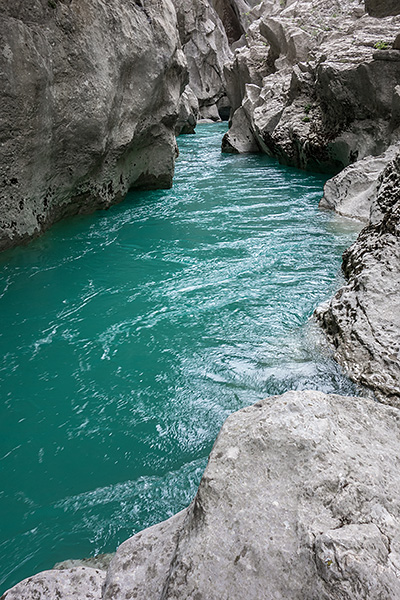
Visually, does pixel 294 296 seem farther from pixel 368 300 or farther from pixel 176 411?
pixel 176 411

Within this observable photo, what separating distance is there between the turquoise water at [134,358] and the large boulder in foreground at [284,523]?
959 millimetres

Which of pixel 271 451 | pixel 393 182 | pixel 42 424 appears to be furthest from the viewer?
pixel 393 182

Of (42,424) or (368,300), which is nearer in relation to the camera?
(42,424)

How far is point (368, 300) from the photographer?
3588 millimetres

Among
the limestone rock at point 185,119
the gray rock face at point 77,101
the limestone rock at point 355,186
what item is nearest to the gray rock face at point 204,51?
the limestone rock at point 185,119

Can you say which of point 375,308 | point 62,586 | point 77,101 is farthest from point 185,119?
point 62,586

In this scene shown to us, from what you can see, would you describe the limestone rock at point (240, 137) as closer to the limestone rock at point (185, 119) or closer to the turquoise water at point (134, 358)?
the limestone rock at point (185, 119)

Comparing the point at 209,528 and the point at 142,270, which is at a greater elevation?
the point at 209,528

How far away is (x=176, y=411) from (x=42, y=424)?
1007mm

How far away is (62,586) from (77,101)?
7.14 meters

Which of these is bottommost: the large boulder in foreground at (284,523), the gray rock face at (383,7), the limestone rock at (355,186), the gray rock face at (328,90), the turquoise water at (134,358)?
the turquoise water at (134,358)

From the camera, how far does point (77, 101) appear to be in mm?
7051

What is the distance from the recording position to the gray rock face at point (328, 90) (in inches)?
402

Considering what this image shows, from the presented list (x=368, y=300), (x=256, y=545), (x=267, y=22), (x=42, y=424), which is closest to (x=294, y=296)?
(x=368, y=300)
